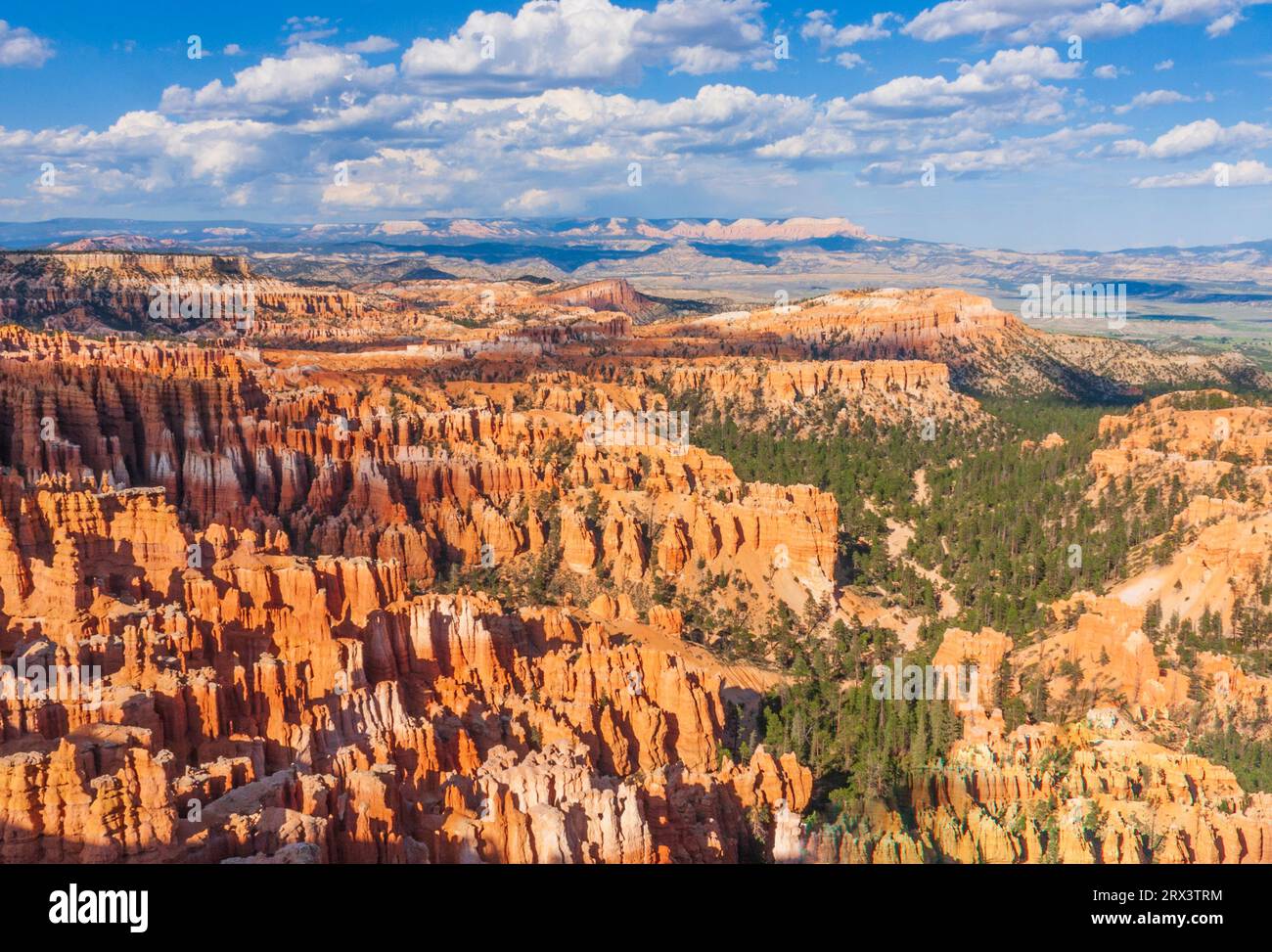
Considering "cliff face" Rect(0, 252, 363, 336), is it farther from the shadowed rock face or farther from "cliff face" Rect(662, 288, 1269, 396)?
the shadowed rock face

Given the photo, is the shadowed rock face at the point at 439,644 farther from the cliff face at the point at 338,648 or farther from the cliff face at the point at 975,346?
the cliff face at the point at 975,346

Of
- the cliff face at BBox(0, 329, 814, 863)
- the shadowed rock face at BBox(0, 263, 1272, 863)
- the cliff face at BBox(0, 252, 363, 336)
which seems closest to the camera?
the cliff face at BBox(0, 329, 814, 863)

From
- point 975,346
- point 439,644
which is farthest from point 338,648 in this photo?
point 975,346

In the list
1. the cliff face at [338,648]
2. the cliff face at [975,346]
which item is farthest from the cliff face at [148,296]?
the cliff face at [338,648]

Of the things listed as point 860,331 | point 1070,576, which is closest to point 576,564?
point 1070,576

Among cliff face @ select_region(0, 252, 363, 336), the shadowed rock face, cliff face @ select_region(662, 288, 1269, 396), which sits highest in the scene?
cliff face @ select_region(0, 252, 363, 336)

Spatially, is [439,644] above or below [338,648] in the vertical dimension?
below

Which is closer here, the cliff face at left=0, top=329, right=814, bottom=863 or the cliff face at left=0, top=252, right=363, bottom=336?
the cliff face at left=0, top=329, right=814, bottom=863

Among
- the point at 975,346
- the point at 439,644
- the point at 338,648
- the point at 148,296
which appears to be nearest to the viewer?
the point at 338,648

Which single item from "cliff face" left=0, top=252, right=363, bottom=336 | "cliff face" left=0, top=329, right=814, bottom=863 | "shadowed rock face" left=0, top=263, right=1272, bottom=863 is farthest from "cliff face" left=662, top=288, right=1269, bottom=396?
"cliff face" left=0, top=329, right=814, bottom=863

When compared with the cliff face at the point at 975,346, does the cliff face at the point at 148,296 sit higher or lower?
higher

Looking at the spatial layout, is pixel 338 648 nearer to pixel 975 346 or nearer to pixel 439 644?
pixel 439 644
